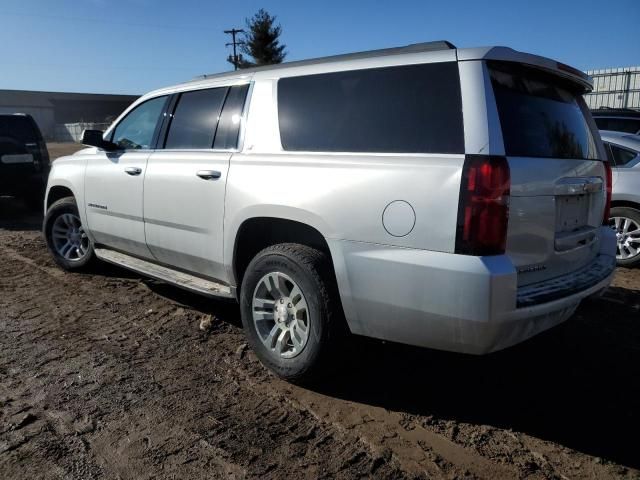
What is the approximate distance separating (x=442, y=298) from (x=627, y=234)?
4891mm

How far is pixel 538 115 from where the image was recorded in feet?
9.93

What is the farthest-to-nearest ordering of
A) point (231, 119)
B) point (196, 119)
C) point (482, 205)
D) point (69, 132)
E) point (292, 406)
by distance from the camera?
point (69, 132)
point (196, 119)
point (231, 119)
point (292, 406)
point (482, 205)

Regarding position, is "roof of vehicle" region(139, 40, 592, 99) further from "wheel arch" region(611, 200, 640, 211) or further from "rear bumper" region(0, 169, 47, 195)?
"rear bumper" region(0, 169, 47, 195)

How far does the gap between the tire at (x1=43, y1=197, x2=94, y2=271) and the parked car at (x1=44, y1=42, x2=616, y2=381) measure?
189cm

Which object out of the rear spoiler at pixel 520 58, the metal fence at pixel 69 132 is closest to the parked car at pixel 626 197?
the rear spoiler at pixel 520 58

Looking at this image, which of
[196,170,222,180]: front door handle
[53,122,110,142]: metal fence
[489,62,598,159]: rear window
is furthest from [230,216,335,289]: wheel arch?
[53,122,110,142]: metal fence

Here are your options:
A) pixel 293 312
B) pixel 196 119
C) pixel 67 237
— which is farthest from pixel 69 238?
pixel 293 312

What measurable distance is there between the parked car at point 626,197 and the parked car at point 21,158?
31.1 ft

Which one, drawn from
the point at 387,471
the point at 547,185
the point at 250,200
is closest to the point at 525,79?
the point at 547,185

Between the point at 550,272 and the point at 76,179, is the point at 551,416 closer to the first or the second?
the point at 550,272

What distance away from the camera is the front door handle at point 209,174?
12.3 feet

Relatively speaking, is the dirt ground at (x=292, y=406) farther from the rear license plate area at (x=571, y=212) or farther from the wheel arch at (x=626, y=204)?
the wheel arch at (x=626, y=204)

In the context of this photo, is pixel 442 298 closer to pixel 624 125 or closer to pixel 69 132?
pixel 624 125

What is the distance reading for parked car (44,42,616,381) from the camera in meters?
2.60
